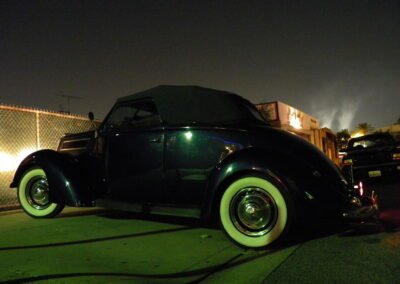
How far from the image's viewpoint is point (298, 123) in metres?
25.6

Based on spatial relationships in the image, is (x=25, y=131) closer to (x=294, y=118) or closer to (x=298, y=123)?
(x=294, y=118)

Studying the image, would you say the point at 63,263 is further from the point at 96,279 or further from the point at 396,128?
the point at 396,128

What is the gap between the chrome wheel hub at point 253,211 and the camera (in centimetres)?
424

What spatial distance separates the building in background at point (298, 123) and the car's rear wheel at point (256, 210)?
10.2 meters

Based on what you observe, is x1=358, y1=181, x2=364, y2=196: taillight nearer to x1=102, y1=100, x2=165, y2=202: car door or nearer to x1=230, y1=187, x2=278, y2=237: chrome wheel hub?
x1=230, y1=187, x2=278, y2=237: chrome wheel hub

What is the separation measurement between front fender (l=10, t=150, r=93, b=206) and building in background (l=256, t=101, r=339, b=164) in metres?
Result: 9.61

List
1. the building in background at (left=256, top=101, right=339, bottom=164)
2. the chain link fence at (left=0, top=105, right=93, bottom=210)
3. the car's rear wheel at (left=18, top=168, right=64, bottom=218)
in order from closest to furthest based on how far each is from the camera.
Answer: the car's rear wheel at (left=18, top=168, right=64, bottom=218) → the chain link fence at (left=0, top=105, right=93, bottom=210) → the building in background at (left=256, top=101, right=339, bottom=164)

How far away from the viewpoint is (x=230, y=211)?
4430mm

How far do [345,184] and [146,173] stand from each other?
2436mm

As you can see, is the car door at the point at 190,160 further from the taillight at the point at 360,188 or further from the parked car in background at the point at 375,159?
Answer: the parked car in background at the point at 375,159

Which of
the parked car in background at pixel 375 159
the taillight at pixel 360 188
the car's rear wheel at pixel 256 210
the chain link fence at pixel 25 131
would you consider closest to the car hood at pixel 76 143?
the chain link fence at pixel 25 131

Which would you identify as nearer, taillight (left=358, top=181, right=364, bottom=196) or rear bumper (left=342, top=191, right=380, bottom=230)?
rear bumper (left=342, top=191, right=380, bottom=230)

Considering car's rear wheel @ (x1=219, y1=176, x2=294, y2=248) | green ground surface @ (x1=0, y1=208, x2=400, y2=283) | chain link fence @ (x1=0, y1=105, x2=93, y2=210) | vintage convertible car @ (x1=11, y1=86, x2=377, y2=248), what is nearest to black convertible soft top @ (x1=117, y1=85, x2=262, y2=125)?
vintage convertible car @ (x1=11, y1=86, x2=377, y2=248)

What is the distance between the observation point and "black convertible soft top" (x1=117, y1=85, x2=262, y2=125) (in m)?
5.04
